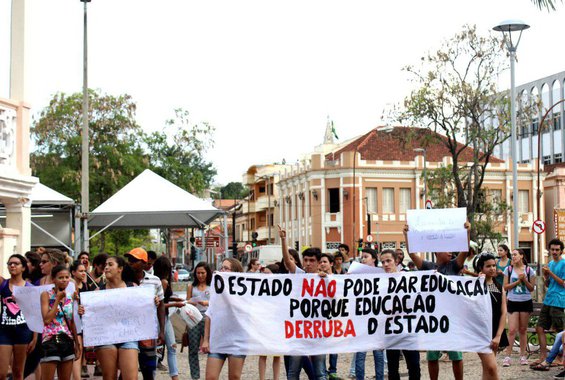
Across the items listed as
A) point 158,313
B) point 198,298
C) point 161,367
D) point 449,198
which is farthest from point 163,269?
point 449,198

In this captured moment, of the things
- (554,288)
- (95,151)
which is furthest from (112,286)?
(95,151)

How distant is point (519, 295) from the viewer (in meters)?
16.0

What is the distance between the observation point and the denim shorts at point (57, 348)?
411 inches

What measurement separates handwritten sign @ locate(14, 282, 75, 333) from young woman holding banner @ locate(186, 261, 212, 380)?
2.46 m

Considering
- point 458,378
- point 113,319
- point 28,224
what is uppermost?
point 28,224

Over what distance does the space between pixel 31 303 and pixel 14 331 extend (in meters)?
0.46

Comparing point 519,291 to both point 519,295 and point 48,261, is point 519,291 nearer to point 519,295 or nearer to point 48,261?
point 519,295

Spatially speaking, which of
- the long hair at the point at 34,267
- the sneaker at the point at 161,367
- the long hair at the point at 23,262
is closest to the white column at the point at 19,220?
the sneaker at the point at 161,367

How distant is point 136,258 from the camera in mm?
10805

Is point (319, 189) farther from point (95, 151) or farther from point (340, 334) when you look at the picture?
point (340, 334)

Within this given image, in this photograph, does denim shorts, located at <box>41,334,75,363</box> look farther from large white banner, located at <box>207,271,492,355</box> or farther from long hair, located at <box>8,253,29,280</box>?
large white banner, located at <box>207,271,492,355</box>

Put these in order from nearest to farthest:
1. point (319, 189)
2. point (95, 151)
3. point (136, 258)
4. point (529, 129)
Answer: point (136, 258)
point (95, 151)
point (319, 189)
point (529, 129)

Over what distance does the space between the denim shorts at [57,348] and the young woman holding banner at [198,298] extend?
2.30m

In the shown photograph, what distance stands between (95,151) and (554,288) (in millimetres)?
32700
